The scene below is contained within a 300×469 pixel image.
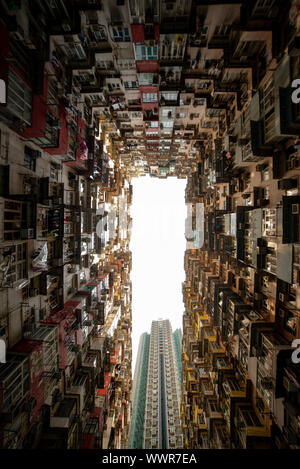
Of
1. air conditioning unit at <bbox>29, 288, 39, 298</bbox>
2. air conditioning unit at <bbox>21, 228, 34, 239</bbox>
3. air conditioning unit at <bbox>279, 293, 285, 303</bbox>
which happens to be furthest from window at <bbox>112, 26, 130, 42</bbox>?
air conditioning unit at <bbox>279, 293, 285, 303</bbox>

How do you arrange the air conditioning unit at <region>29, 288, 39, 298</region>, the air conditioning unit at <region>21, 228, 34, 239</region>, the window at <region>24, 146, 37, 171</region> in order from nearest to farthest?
the air conditioning unit at <region>21, 228, 34, 239</region>, the window at <region>24, 146, 37, 171</region>, the air conditioning unit at <region>29, 288, 39, 298</region>

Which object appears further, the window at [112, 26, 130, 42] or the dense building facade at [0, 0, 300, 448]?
the window at [112, 26, 130, 42]

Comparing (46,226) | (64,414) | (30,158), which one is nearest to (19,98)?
(30,158)

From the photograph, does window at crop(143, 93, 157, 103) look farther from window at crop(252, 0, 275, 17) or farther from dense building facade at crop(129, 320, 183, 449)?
dense building facade at crop(129, 320, 183, 449)

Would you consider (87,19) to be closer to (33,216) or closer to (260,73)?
(260,73)

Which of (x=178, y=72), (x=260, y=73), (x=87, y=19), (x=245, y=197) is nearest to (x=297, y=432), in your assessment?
(x=245, y=197)

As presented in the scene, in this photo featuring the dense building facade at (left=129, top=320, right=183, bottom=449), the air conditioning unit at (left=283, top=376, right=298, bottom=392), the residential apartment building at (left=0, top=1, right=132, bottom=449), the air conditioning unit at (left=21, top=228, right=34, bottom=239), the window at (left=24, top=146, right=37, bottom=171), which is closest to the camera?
the air conditioning unit at (left=283, top=376, right=298, bottom=392)

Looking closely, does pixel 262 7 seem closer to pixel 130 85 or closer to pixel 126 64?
pixel 126 64
